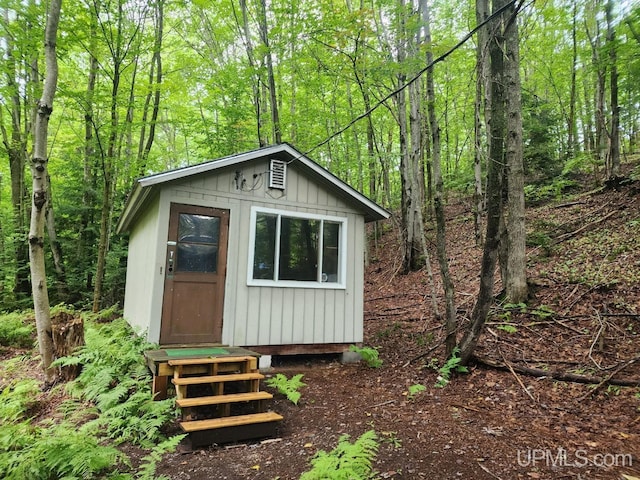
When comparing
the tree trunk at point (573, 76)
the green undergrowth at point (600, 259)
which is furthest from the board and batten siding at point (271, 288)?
the tree trunk at point (573, 76)

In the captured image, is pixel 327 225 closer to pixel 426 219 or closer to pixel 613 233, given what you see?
pixel 613 233

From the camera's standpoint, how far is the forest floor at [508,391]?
116 inches

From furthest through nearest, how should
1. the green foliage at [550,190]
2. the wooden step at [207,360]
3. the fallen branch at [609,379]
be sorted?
the green foliage at [550,190]
the wooden step at [207,360]
the fallen branch at [609,379]

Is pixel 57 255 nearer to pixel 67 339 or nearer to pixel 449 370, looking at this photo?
pixel 67 339

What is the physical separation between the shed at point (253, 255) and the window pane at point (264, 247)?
0.6 inches

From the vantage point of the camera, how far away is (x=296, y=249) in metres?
6.05

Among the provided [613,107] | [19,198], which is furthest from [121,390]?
[613,107]

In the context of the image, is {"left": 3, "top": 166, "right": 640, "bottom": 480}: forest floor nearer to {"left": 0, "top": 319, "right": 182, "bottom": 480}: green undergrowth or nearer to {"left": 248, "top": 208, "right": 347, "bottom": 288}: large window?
{"left": 0, "top": 319, "right": 182, "bottom": 480}: green undergrowth

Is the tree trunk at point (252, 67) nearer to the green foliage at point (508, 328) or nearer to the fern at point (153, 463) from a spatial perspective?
the green foliage at point (508, 328)

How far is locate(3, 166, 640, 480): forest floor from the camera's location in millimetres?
2955

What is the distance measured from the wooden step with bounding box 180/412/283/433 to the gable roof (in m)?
3.09

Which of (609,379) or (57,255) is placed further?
(57,255)

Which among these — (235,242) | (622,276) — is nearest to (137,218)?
(235,242)

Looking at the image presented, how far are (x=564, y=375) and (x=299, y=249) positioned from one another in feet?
12.9
